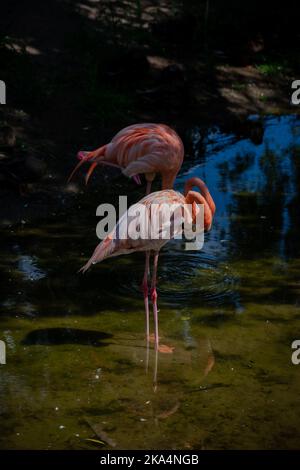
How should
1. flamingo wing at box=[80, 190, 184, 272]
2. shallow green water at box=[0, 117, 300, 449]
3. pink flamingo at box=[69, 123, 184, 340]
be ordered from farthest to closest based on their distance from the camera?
pink flamingo at box=[69, 123, 184, 340] → flamingo wing at box=[80, 190, 184, 272] → shallow green water at box=[0, 117, 300, 449]

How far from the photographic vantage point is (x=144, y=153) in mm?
5695

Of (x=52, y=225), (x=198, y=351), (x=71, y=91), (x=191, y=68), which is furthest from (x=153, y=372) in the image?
(x=191, y=68)

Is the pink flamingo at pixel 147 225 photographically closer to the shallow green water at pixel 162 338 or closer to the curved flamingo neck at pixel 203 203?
the curved flamingo neck at pixel 203 203

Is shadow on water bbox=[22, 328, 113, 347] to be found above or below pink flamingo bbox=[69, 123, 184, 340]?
below

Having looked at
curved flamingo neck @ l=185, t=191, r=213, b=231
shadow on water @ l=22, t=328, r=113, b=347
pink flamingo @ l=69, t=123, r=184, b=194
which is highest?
pink flamingo @ l=69, t=123, r=184, b=194

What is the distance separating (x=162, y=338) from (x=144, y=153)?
1408mm

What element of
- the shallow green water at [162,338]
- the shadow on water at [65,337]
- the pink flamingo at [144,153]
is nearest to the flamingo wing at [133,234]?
the shadow on water at [65,337]

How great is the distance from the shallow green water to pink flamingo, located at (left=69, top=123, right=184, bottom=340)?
0.73 metres

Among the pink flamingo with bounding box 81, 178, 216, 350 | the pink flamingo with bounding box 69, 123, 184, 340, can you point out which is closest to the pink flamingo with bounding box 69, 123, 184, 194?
the pink flamingo with bounding box 69, 123, 184, 340

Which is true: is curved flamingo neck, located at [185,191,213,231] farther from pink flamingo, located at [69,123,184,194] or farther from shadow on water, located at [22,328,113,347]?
shadow on water, located at [22,328,113,347]

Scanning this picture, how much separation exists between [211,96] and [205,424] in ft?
20.8

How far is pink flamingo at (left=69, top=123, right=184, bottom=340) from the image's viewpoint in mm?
5648

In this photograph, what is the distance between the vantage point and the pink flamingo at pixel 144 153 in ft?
18.5

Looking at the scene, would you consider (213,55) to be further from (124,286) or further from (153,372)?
(153,372)
